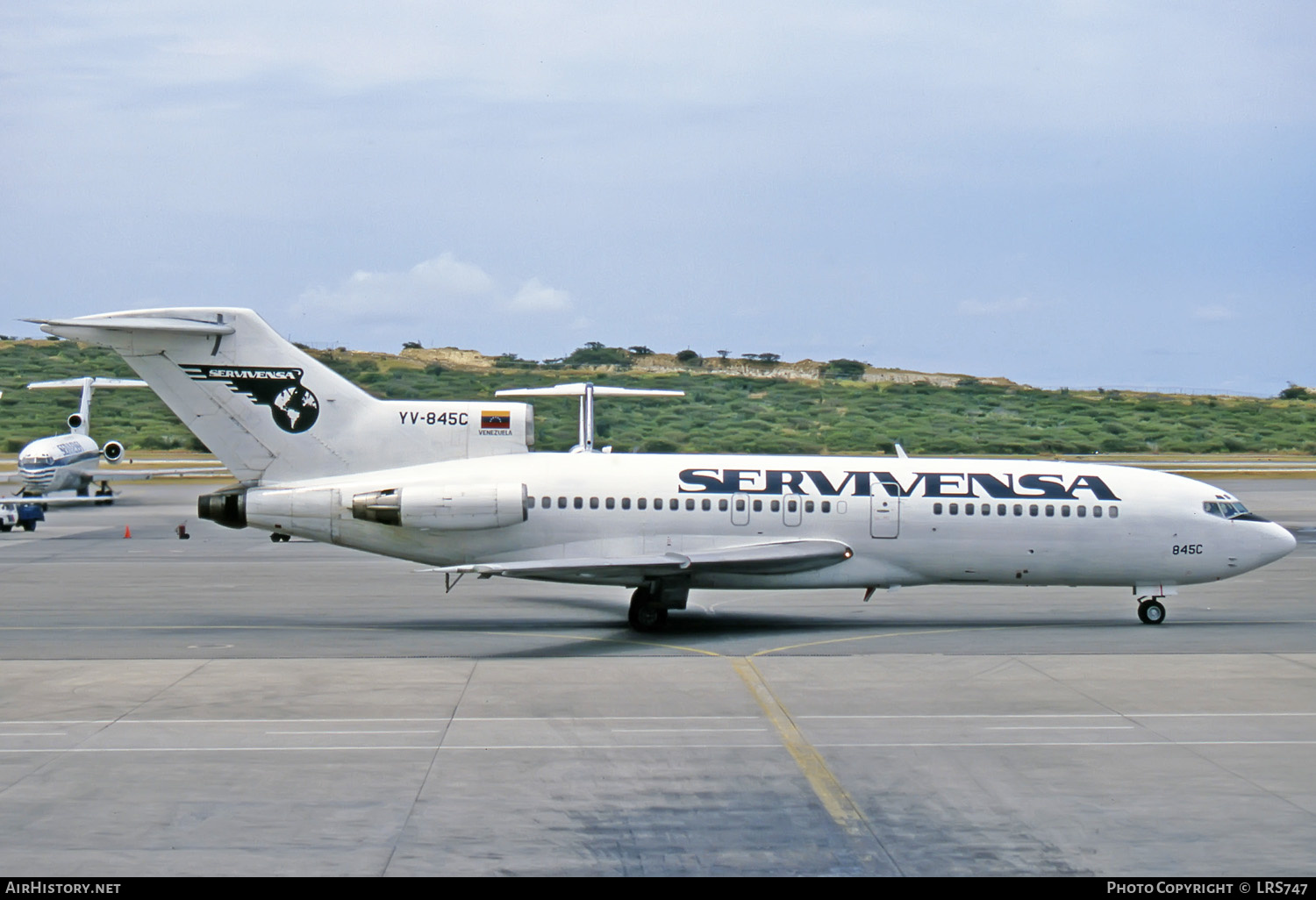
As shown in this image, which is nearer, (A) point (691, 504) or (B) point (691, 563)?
(B) point (691, 563)

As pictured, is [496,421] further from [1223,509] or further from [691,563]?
[1223,509]

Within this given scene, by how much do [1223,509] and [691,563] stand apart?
11093 mm

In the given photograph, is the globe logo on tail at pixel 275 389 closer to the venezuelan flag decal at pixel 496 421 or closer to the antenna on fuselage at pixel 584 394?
the venezuelan flag decal at pixel 496 421

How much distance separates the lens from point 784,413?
385 feet

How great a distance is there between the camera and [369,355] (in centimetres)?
15175

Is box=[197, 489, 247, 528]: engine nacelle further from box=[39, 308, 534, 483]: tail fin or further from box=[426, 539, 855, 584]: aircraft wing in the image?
box=[426, 539, 855, 584]: aircraft wing

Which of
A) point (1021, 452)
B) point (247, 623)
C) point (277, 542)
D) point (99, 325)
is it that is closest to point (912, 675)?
point (247, 623)

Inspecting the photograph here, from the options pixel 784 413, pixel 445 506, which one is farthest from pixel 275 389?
pixel 784 413

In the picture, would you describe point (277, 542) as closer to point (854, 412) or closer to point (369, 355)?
point (854, 412)

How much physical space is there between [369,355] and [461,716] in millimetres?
139100

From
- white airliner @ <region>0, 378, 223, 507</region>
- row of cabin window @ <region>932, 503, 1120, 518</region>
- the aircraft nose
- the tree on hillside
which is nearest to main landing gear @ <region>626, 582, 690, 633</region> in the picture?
row of cabin window @ <region>932, 503, 1120, 518</region>

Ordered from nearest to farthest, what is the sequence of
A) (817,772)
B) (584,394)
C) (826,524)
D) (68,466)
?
(817,772), (826,524), (68,466), (584,394)

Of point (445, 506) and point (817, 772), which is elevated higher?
point (445, 506)

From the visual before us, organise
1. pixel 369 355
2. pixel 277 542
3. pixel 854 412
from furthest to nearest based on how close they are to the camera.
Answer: pixel 369 355
pixel 854 412
pixel 277 542
